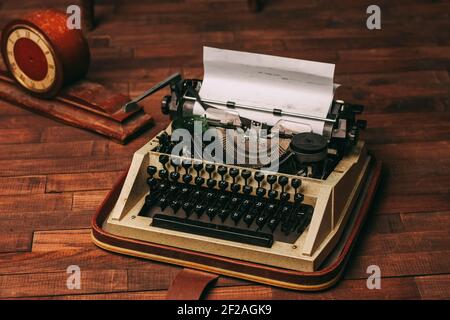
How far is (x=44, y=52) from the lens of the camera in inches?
138

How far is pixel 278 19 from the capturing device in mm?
4527

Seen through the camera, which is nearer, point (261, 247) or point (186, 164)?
point (261, 247)

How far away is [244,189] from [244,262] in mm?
281

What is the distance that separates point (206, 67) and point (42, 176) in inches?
32.5

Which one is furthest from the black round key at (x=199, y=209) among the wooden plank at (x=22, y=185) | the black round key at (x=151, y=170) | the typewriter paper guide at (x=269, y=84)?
the wooden plank at (x=22, y=185)

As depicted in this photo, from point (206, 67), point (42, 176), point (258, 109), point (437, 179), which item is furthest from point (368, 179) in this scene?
point (42, 176)

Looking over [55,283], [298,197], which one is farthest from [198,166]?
[55,283]

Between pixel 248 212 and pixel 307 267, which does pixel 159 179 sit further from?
pixel 307 267

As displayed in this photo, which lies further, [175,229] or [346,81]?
[346,81]

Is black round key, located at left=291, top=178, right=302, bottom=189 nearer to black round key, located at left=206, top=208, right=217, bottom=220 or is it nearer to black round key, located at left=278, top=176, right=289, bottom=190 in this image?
black round key, located at left=278, top=176, right=289, bottom=190

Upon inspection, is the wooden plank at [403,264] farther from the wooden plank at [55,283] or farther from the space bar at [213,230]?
the wooden plank at [55,283]

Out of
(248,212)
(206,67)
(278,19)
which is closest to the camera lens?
(248,212)

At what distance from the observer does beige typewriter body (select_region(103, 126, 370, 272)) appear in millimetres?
2574

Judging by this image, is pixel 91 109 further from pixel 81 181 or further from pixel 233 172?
pixel 233 172
